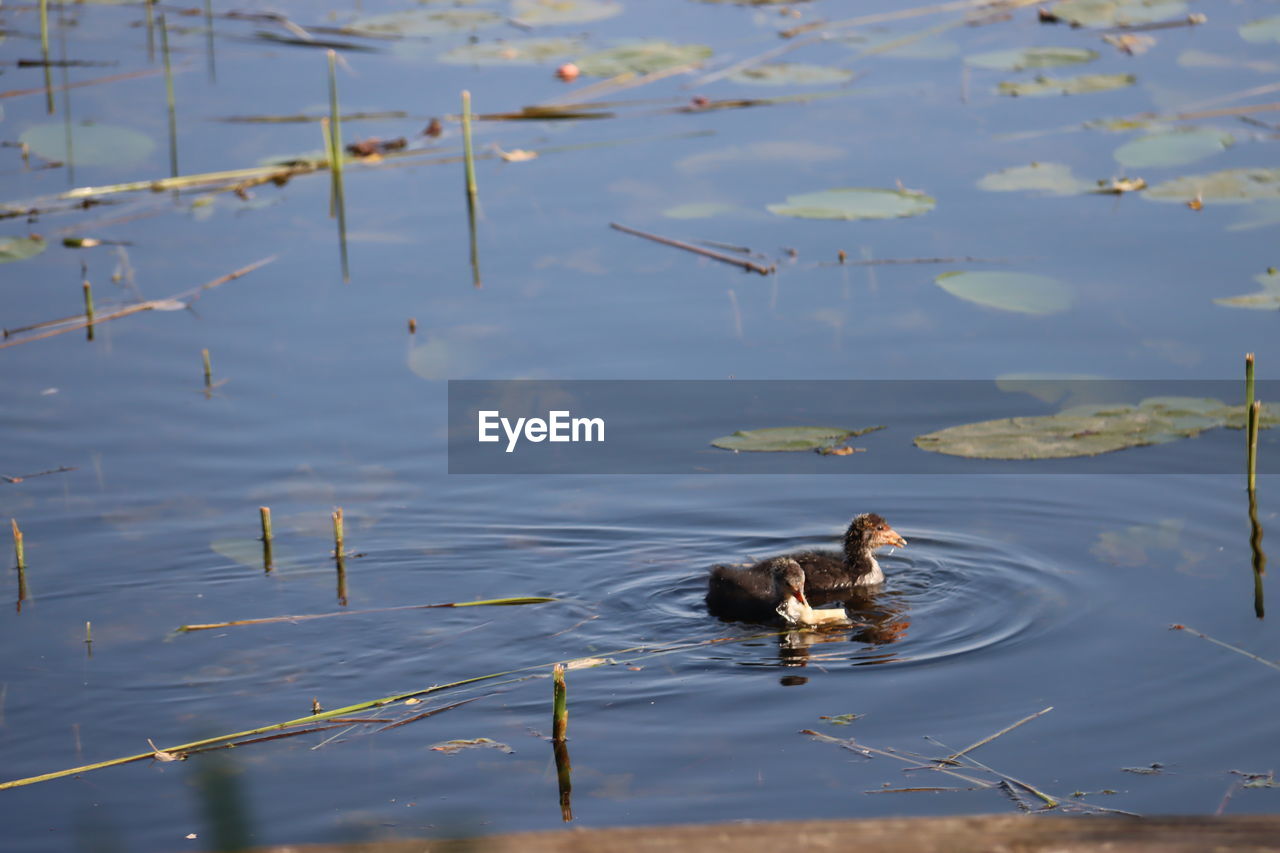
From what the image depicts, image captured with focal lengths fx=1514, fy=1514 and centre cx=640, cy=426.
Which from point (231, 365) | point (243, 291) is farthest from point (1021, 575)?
point (243, 291)

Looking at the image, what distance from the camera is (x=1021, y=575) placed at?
6332 mm

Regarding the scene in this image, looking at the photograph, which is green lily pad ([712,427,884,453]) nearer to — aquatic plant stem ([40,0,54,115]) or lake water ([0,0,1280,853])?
lake water ([0,0,1280,853])

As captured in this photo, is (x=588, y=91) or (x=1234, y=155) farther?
(x=588, y=91)

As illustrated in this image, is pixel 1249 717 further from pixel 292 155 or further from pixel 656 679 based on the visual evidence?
pixel 292 155

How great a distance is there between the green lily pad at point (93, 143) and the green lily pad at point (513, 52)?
2.83 metres

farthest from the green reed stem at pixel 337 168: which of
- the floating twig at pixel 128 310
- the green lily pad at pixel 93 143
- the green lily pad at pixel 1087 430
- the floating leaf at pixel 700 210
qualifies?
the green lily pad at pixel 1087 430

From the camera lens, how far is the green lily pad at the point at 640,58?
40.6 ft

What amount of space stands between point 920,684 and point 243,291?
18.7 ft

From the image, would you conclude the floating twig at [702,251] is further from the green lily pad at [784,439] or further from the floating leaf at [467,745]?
the floating leaf at [467,745]

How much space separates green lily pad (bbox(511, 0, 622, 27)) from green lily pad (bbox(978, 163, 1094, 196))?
5238 millimetres

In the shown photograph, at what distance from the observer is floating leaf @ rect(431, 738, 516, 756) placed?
15.8 feet

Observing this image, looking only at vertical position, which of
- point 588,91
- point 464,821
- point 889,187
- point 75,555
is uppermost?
point 588,91

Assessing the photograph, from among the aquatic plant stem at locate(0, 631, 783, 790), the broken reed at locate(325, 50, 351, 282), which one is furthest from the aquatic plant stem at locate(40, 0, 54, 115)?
the aquatic plant stem at locate(0, 631, 783, 790)

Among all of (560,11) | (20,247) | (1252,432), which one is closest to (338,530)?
(1252,432)
